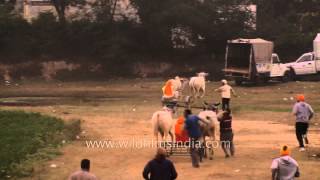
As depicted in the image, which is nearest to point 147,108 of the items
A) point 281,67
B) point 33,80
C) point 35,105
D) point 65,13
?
point 35,105

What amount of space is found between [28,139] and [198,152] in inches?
287

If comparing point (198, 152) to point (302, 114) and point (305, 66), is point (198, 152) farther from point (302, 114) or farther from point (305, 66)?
point (305, 66)

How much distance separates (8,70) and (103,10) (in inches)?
387

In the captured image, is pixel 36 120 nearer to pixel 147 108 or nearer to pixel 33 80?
pixel 147 108

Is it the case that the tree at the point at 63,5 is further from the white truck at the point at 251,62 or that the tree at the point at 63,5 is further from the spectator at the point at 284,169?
the spectator at the point at 284,169

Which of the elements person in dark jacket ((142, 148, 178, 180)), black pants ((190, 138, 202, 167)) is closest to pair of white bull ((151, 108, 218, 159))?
black pants ((190, 138, 202, 167))

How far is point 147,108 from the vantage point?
34062mm

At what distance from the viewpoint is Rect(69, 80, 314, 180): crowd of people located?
13141 millimetres

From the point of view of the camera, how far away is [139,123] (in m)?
28.5

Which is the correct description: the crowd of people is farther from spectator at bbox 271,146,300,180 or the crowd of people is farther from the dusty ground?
the dusty ground

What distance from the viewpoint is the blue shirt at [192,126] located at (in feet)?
60.3

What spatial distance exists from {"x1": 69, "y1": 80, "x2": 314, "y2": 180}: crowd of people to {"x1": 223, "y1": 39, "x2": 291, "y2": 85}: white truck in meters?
21.6

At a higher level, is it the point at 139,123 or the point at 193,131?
the point at 193,131

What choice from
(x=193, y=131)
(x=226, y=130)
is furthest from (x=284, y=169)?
(x=226, y=130)
